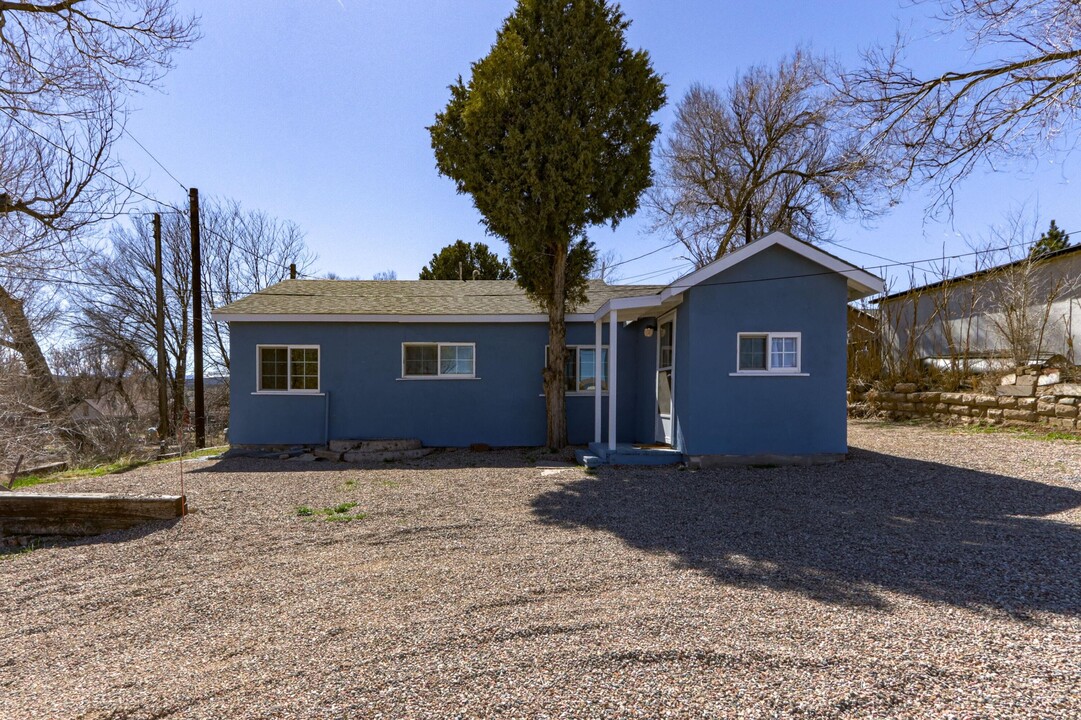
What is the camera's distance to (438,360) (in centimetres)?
1171

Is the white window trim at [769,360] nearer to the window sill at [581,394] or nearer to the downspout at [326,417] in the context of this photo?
the window sill at [581,394]

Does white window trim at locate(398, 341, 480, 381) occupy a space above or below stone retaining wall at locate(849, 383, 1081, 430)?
above

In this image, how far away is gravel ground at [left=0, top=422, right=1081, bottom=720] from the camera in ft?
8.54

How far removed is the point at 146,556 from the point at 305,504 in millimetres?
2060

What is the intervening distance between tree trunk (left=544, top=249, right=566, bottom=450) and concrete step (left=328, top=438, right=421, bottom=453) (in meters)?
2.78

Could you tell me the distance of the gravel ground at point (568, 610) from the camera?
102 inches

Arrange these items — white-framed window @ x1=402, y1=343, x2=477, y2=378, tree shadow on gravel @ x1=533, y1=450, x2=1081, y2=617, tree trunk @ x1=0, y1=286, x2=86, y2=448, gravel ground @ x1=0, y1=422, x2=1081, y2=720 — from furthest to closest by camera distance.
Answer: white-framed window @ x1=402, y1=343, x2=477, y2=378
tree trunk @ x1=0, y1=286, x2=86, y2=448
tree shadow on gravel @ x1=533, y1=450, x2=1081, y2=617
gravel ground @ x1=0, y1=422, x2=1081, y2=720

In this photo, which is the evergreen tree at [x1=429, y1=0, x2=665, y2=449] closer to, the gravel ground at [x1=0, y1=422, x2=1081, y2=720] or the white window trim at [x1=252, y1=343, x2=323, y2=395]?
the white window trim at [x1=252, y1=343, x2=323, y2=395]

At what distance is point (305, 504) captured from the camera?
6.91 metres

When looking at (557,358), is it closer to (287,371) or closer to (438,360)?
(438,360)

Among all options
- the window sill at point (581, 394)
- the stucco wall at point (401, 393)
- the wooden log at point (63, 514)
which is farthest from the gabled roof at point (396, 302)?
the wooden log at point (63, 514)

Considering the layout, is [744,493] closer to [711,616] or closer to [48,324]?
[711,616]

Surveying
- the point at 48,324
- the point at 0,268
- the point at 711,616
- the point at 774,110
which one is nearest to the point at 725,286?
the point at 711,616

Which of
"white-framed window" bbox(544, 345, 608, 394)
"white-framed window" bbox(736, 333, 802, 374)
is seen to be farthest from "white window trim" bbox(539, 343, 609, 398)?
"white-framed window" bbox(736, 333, 802, 374)
